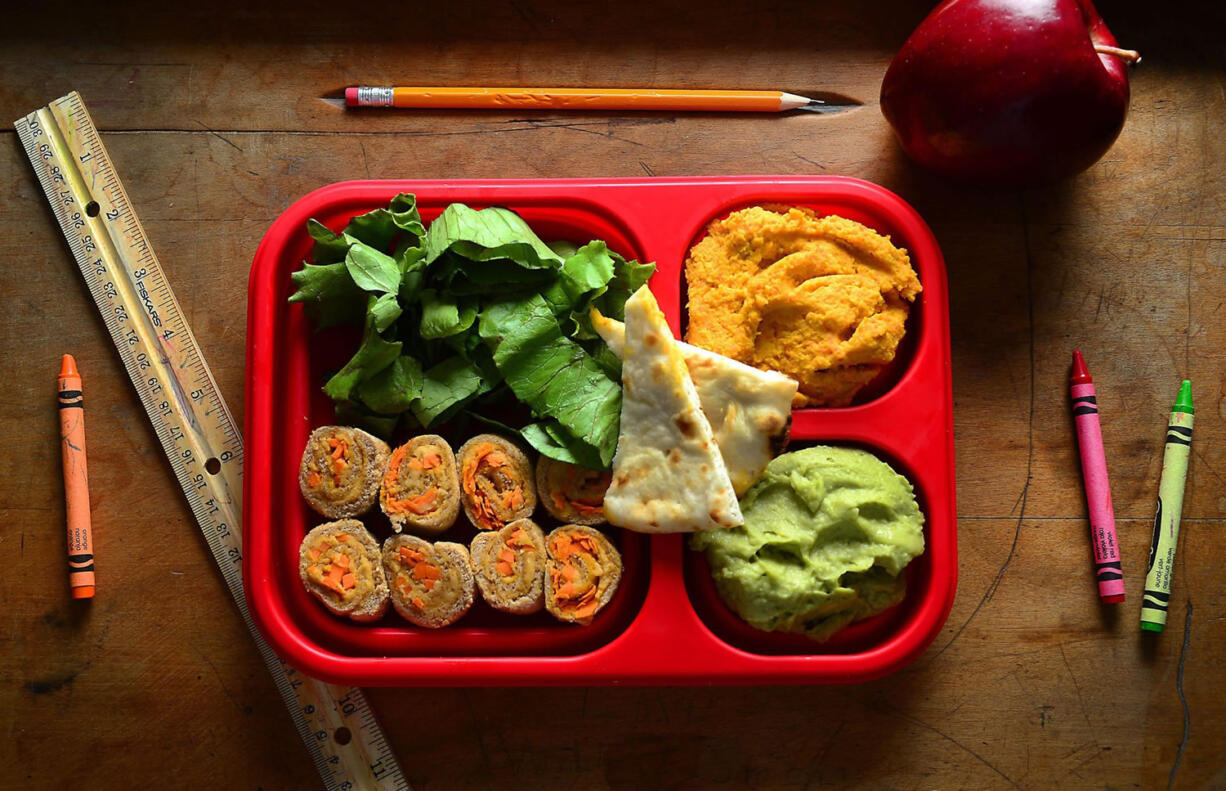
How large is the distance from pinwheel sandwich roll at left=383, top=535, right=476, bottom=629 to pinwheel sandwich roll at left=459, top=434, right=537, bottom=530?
100mm

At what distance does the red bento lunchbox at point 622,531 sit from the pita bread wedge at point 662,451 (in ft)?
0.47

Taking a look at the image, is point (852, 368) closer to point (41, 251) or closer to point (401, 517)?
point (401, 517)

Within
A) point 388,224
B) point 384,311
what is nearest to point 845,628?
point 384,311

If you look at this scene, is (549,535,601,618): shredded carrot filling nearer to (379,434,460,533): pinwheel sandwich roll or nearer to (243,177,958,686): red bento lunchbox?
(243,177,958,686): red bento lunchbox

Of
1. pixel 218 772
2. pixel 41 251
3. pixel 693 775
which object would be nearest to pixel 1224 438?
pixel 693 775

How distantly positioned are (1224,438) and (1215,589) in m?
0.39

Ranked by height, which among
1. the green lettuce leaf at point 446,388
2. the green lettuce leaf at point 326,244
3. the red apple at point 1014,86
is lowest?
the green lettuce leaf at point 446,388

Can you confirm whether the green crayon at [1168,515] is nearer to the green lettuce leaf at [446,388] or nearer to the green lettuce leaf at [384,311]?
the green lettuce leaf at [446,388]

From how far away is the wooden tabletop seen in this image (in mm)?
2234

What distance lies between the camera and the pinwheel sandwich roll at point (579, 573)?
1.95m

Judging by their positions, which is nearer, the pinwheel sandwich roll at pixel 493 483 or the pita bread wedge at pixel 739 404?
the pita bread wedge at pixel 739 404

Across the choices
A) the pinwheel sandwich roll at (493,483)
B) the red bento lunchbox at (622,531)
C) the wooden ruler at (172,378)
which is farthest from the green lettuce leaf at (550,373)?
the wooden ruler at (172,378)

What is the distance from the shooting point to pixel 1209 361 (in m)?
2.31

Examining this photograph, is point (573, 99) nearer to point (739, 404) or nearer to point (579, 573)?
point (739, 404)
